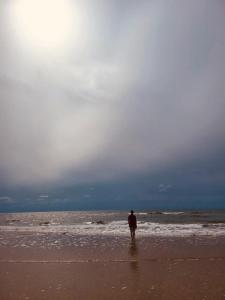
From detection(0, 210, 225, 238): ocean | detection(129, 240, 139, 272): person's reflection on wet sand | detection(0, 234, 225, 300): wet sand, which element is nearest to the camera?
detection(0, 234, 225, 300): wet sand

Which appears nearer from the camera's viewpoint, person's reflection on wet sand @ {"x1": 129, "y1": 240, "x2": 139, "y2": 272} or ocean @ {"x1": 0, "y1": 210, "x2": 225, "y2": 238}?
person's reflection on wet sand @ {"x1": 129, "y1": 240, "x2": 139, "y2": 272}

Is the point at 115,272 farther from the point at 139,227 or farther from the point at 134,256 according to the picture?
the point at 139,227

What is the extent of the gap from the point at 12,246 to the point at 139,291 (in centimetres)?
1500

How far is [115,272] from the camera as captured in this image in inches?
591

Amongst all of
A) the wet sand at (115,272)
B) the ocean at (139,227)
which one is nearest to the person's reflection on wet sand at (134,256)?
the wet sand at (115,272)

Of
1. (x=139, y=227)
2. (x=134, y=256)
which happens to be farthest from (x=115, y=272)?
(x=139, y=227)

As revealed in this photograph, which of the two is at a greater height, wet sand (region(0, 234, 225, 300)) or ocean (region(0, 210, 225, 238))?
ocean (region(0, 210, 225, 238))

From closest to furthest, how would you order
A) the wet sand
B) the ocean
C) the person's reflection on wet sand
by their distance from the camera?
the wet sand
the person's reflection on wet sand
the ocean

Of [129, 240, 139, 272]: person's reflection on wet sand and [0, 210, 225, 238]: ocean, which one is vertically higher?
[0, 210, 225, 238]: ocean

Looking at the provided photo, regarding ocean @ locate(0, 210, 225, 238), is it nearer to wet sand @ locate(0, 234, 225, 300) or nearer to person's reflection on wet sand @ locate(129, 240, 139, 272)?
person's reflection on wet sand @ locate(129, 240, 139, 272)

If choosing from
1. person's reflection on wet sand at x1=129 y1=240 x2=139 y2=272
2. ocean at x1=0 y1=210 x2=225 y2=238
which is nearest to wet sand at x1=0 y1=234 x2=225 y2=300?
person's reflection on wet sand at x1=129 y1=240 x2=139 y2=272

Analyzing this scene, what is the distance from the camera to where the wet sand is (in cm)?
1168

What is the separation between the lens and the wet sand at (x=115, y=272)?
38.3ft

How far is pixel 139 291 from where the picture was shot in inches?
466
